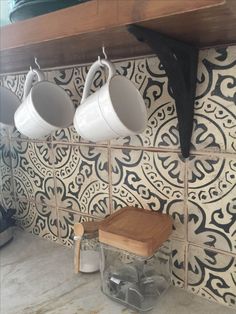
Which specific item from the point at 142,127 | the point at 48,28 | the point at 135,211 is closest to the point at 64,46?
the point at 48,28

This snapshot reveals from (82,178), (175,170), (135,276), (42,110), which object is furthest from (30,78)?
(135,276)

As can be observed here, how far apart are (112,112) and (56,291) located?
441 millimetres

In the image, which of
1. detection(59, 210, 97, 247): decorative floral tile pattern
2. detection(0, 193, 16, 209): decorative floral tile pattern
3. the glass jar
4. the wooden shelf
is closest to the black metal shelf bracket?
the wooden shelf

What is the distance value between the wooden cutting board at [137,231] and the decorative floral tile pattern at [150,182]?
0.03m

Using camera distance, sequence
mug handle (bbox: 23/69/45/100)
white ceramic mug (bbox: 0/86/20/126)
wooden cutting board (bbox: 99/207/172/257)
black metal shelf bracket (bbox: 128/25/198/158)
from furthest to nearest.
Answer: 1. white ceramic mug (bbox: 0/86/20/126)
2. mug handle (bbox: 23/69/45/100)
3. wooden cutting board (bbox: 99/207/172/257)
4. black metal shelf bracket (bbox: 128/25/198/158)

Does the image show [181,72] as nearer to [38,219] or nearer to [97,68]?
[97,68]

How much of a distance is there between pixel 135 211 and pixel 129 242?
0.13 m

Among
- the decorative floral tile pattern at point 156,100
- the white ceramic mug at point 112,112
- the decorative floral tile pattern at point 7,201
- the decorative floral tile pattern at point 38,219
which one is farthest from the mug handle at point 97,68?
the decorative floral tile pattern at point 7,201

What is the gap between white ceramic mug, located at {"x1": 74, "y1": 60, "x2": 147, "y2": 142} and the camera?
0.51 metres

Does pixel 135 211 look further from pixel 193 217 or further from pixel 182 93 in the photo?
pixel 182 93

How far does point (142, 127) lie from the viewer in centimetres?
55

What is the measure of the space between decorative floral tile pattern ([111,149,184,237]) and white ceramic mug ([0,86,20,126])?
32 centimetres

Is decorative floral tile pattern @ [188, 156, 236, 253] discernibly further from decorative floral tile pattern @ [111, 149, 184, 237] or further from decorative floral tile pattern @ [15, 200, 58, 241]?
Result: decorative floral tile pattern @ [15, 200, 58, 241]

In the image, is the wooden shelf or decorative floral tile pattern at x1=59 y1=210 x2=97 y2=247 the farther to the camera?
decorative floral tile pattern at x1=59 y1=210 x2=97 y2=247
